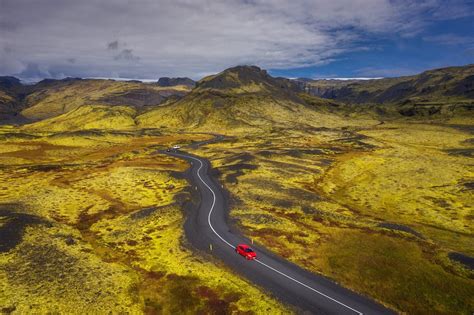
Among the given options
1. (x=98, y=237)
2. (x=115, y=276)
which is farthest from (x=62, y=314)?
(x=98, y=237)

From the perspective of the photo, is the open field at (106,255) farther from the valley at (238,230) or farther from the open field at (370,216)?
the open field at (370,216)

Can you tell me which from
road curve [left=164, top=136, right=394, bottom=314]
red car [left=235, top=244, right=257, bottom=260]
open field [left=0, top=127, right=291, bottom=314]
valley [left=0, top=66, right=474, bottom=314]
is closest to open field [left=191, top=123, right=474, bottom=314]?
valley [left=0, top=66, right=474, bottom=314]

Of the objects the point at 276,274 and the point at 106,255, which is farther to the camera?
the point at 106,255

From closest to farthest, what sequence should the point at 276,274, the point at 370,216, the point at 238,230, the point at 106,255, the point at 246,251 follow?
the point at 276,274
the point at 246,251
the point at 106,255
the point at 238,230
the point at 370,216

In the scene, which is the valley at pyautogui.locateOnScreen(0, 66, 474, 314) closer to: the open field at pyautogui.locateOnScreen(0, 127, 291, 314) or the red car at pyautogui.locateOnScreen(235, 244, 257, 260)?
the open field at pyautogui.locateOnScreen(0, 127, 291, 314)

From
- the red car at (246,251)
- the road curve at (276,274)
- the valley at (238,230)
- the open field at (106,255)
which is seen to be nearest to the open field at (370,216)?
the valley at (238,230)

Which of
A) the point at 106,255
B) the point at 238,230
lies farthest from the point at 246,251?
the point at 106,255

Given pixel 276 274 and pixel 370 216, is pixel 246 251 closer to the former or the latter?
pixel 276 274
